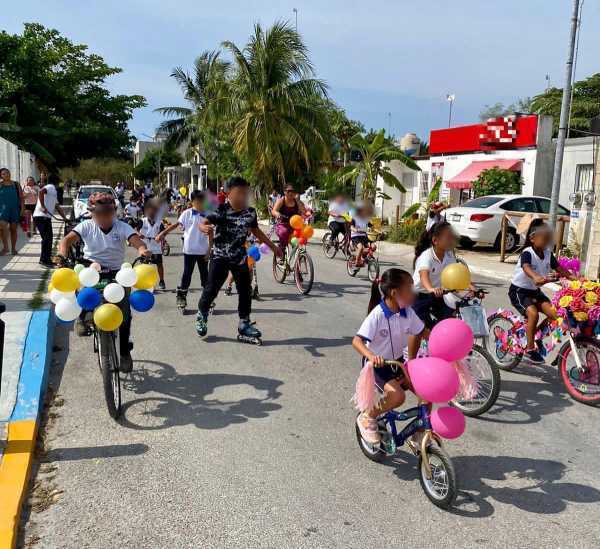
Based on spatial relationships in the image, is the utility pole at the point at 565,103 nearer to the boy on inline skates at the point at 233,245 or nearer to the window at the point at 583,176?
the window at the point at 583,176

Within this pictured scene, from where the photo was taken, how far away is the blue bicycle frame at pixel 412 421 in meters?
3.88

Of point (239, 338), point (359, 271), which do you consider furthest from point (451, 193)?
point (239, 338)

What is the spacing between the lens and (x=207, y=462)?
433cm

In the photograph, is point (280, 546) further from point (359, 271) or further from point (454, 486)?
point (359, 271)

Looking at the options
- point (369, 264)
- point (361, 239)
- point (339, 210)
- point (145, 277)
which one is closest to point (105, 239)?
point (145, 277)

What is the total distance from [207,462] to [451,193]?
2338cm

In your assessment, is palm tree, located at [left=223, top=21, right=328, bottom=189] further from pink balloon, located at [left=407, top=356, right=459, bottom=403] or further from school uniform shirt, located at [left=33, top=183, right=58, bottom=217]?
pink balloon, located at [left=407, top=356, right=459, bottom=403]

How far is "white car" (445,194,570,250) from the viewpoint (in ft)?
53.9

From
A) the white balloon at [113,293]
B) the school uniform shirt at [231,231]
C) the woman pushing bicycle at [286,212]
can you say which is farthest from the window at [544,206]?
the white balloon at [113,293]

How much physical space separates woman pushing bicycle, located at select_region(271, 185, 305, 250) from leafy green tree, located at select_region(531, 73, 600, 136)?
92.6 ft

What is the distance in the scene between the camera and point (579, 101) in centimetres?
3591

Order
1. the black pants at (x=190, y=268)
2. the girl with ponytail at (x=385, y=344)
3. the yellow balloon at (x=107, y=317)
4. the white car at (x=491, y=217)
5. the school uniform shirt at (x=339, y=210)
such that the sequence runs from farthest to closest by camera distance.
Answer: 1. the white car at (x=491, y=217)
2. the school uniform shirt at (x=339, y=210)
3. the black pants at (x=190, y=268)
4. the yellow balloon at (x=107, y=317)
5. the girl with ponytail at (x=385, y=344)

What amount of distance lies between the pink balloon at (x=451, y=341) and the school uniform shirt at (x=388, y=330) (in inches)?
17.9

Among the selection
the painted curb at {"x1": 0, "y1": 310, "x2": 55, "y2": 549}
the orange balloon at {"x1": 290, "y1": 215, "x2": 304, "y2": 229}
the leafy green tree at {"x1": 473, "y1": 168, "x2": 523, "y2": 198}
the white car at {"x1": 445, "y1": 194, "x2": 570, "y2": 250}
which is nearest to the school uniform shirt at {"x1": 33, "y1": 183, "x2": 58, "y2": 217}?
the orange balloon at {"x1": 290, "y1": 215, "x2": 304, "y2": 229}
